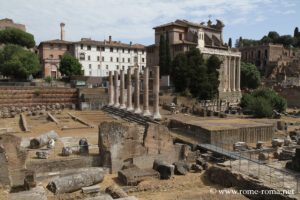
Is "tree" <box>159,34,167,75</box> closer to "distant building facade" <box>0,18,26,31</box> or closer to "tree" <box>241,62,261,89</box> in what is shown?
"tree" <box>241,62,261,89</box>

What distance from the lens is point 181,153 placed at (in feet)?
59.1

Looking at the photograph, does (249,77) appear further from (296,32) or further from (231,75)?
(296,32)

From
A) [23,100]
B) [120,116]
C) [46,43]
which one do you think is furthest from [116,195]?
[46,43]

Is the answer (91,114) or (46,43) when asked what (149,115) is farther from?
(46,43)

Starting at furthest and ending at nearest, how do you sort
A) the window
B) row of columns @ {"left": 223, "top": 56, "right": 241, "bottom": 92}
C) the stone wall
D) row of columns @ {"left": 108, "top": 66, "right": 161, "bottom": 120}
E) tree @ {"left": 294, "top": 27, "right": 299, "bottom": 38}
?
1. tree @ {"left": 294, "top": 27, "right": 299, "bottom": 38}
2. the window
3. row of columns @ {"left": 223, "top": 56, "right": 241, "bottom": 92}
4. row of columns @ {"left": 108, "top": 66, "right": 161, "bottom": 120}
5. the stone wall

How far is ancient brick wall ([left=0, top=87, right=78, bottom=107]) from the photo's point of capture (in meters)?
39.7

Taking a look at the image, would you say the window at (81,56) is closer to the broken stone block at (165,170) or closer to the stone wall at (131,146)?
the stone wall at (131,146)

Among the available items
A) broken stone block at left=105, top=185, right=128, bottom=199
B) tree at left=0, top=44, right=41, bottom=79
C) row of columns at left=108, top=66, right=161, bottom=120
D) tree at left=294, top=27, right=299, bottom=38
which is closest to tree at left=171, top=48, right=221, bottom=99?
row of columns at left=108, top=66, right=161, bottom=120

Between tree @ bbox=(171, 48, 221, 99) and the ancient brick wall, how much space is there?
14215mm

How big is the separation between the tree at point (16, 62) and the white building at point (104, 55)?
16401 millimetres

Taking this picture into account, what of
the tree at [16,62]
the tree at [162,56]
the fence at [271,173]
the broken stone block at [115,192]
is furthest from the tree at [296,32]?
the broken stone block at [115,192]

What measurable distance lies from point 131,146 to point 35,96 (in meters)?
29.0

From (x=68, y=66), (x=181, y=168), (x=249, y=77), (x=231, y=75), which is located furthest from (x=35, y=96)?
(x=249, y=77)

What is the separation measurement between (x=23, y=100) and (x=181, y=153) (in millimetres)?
29188
